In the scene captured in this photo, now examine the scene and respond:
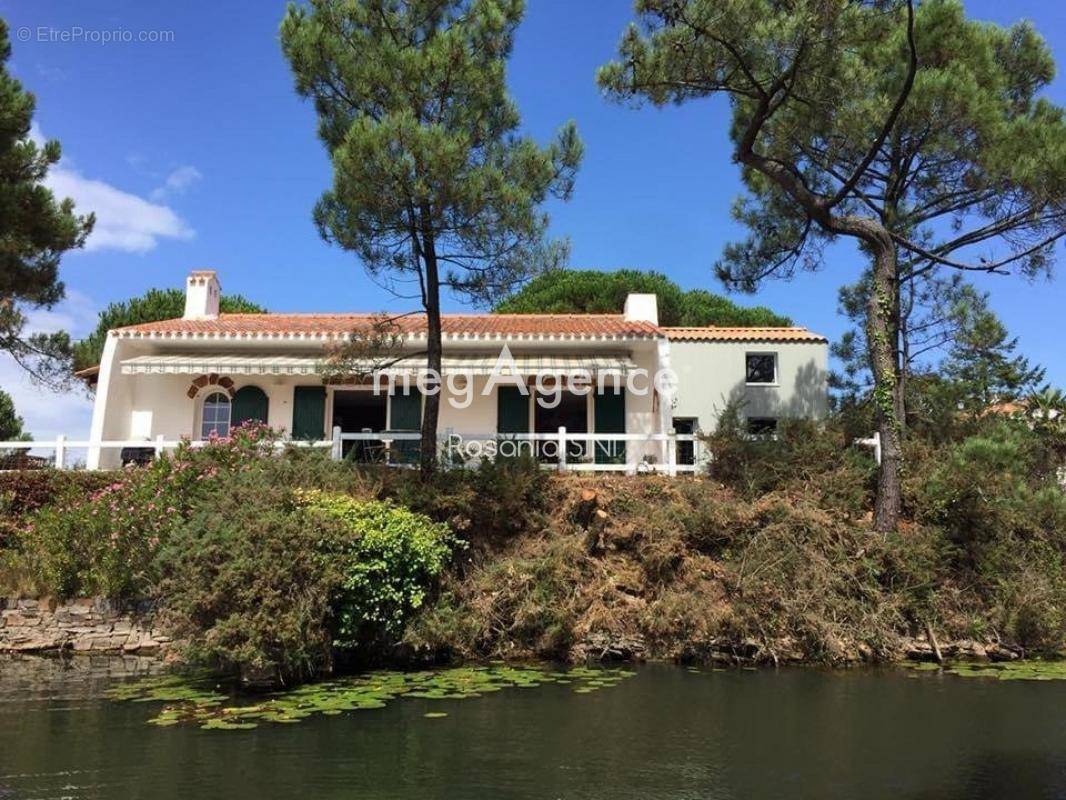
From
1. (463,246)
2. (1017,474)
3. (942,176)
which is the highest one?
(942,176)

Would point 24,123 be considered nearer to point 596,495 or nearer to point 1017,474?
point 596,495

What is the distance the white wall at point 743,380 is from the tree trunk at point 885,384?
5.88 m

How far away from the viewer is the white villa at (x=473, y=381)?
58.8 feet

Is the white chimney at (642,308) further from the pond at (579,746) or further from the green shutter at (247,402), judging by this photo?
the pond at (579,746)

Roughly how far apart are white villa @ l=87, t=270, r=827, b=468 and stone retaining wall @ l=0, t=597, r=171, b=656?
5690mm

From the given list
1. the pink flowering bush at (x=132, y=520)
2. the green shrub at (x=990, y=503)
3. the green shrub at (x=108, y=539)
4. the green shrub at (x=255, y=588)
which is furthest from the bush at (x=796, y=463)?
the green shrub at (x=108, y=539)

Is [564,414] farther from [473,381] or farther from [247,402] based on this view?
[247,402]

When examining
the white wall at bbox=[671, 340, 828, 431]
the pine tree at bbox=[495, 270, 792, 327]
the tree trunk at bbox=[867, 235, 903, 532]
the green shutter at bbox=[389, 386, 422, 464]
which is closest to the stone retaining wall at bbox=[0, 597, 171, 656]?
the green shutter at bbox=[389, 386, 422, 464]

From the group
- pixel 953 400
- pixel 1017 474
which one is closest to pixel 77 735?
pixel 1017 474

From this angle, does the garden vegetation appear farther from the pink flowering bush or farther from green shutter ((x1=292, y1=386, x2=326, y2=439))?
green shutter ((x1=292, y1=386, x2=326, y2=439))

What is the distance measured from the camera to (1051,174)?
1340cm

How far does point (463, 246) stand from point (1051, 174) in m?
10.5

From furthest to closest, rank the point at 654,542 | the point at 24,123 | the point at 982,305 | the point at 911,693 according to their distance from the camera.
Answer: the point at 982,305 < the point at 24,123 < the point at 654,542 < the point at 911,693

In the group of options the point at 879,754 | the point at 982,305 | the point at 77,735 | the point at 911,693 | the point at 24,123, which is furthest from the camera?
the point at 982,305
